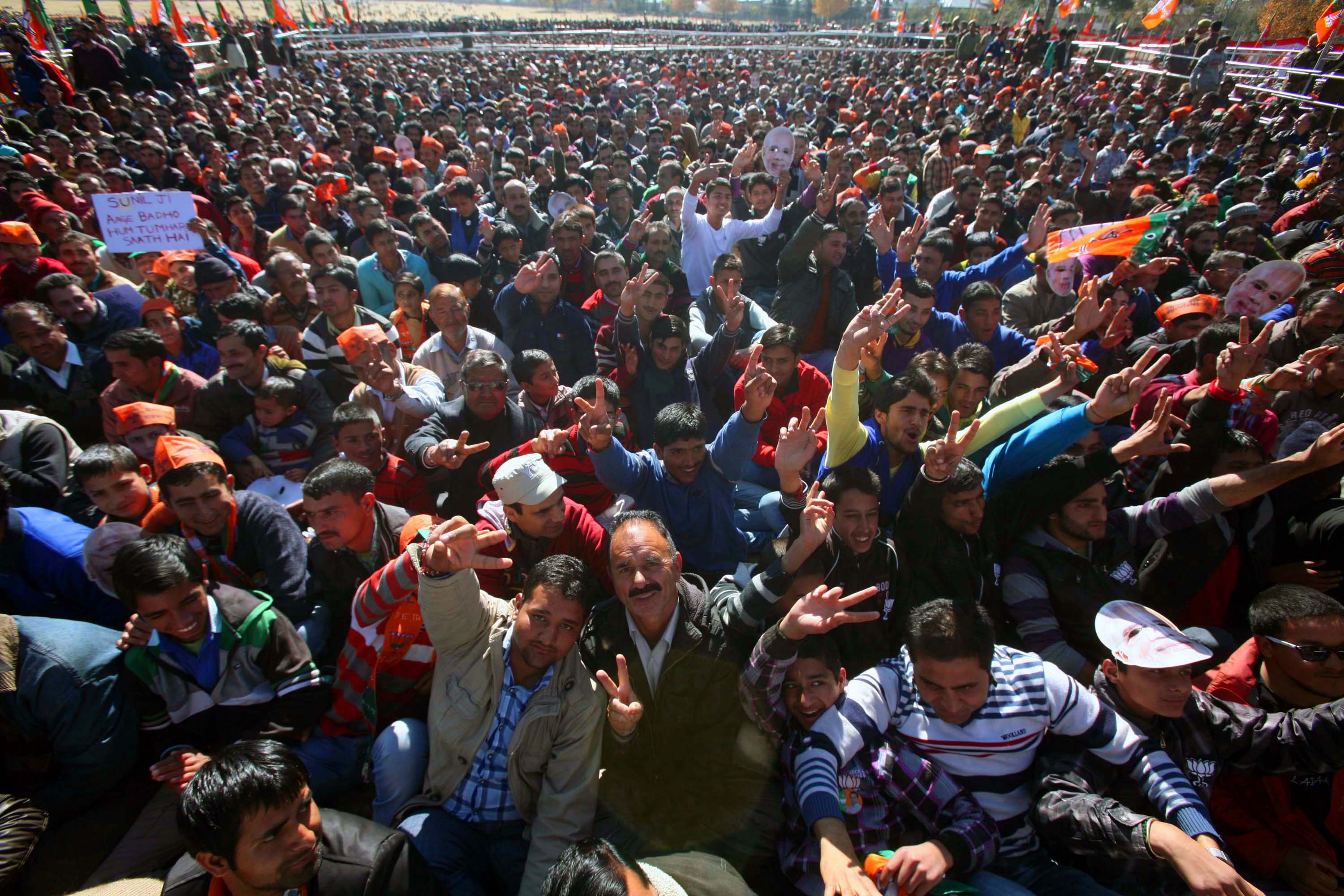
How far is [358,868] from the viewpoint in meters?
1.91

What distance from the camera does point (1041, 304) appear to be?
5.45m

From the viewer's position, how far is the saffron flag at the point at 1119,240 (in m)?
4.87

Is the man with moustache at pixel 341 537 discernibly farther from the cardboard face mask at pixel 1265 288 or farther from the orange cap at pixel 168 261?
the cardboard face mask at pixel 1265 288

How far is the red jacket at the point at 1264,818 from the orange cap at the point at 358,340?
16.0ft

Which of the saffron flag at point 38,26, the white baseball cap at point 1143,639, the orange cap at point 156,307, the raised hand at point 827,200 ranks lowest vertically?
the white baseball cap at point 1143,639

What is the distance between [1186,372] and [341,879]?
5694mm

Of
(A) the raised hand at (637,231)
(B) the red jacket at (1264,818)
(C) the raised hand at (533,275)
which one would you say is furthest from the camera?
(A) the raised hand at (637,231)

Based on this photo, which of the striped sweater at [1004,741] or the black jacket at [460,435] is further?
the black jacket at [460,435]

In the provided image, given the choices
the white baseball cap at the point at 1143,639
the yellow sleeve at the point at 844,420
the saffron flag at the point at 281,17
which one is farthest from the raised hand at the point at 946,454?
the saffron flag at the point at 281,17

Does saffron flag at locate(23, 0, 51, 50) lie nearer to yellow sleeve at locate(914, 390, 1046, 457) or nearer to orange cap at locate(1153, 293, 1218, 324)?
yellow sleeve at locate(914, 390, 1046, 457)

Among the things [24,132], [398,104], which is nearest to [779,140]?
[24,132]

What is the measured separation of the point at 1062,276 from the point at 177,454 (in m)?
6.36

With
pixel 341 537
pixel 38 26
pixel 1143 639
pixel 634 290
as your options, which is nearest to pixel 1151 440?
pixel 1143 639

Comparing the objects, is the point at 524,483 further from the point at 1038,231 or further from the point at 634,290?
the point at 1038,231
